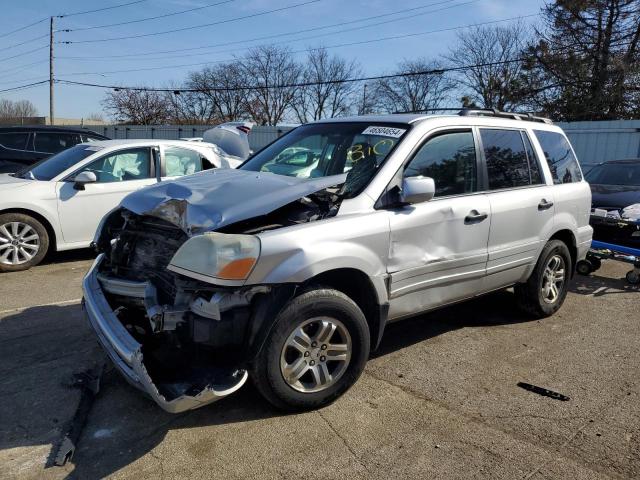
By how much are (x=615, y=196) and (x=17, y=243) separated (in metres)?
8.40

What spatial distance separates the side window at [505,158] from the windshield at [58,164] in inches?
208

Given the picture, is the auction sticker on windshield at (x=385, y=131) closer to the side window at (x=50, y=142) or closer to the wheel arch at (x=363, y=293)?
the wheel arch at (x=363, y=293)

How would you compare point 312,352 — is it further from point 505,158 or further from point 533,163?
point 533,163

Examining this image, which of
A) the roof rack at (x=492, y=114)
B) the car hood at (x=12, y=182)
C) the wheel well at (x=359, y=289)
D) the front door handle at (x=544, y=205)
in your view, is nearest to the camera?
the wheel well at (x=359, y=289)

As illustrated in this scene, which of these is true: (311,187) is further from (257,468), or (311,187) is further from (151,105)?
(151,105)

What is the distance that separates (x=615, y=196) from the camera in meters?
7.97

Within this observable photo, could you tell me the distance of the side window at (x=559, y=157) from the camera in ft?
16.8

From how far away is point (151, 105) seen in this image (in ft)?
171

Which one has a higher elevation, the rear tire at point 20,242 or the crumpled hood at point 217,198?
the crumpled hood at point 217,198

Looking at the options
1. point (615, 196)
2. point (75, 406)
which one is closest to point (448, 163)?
point (75, 406)

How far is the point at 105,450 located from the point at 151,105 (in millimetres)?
53693

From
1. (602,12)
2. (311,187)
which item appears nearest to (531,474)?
(311,187)

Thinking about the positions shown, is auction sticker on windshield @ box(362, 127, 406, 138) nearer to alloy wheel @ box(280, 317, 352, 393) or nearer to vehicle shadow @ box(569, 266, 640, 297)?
alloy wheel @ box(280, 317, 352, 393)

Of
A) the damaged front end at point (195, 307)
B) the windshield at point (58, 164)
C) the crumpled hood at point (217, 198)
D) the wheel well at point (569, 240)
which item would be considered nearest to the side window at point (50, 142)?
the windshield at point (58, 164)
